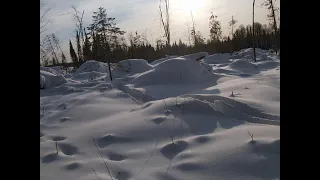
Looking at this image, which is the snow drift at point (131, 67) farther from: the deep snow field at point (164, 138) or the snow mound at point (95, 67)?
the deep snow field at point (164, 138)

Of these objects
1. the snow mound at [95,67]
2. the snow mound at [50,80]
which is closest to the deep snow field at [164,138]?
the snow mound at [50,80]

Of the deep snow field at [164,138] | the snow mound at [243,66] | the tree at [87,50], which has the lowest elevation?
the deep snow field at [164,138]

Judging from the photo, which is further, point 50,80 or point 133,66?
point 133,66

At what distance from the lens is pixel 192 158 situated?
1.62 meters

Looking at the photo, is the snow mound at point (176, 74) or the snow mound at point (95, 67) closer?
the snow mound at point (176, 74)

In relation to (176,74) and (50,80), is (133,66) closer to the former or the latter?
(50,80)

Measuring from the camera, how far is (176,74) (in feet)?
16.9

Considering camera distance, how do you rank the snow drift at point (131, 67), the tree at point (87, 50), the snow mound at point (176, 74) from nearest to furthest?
1. the snow mound at point (176, 74)
2. the snow drift at point (131, 67)
3. the tree at point (87, 50)

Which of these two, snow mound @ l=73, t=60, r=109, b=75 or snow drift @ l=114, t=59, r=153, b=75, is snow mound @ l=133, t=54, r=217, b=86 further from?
snow mound @ l=73, t=60, r=109, b=75

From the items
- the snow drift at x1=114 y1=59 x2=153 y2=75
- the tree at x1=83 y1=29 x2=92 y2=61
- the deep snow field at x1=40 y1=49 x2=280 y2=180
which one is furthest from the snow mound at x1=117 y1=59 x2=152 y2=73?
the tree at x1=83 y1=29 x2=92 y2=61

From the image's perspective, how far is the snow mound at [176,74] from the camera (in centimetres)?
506

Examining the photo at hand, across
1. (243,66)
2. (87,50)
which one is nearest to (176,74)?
(243,66)

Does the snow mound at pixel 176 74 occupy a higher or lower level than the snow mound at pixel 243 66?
lower
